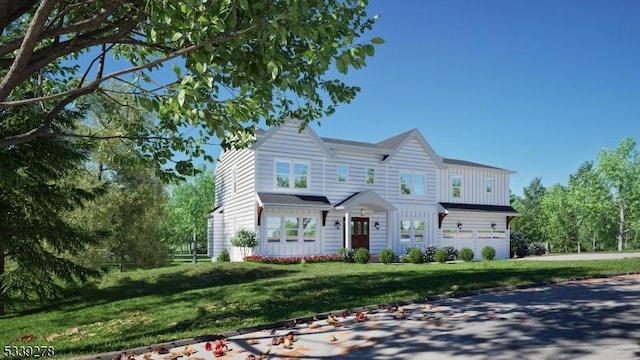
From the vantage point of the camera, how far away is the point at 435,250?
28.1 meters

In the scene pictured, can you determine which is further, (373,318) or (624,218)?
(624,218)

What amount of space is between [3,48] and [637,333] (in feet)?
28.9

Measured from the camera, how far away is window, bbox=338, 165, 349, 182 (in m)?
27.8

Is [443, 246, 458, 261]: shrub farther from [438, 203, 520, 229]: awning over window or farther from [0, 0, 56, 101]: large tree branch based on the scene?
[0, 0, 56, 101]: large tree branch

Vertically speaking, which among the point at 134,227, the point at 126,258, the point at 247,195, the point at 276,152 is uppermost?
the point at 276,152

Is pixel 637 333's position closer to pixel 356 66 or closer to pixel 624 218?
pixel 356 66

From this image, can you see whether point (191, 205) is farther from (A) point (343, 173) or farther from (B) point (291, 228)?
(B) point (291, 228)

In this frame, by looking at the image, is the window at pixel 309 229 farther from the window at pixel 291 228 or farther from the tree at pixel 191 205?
the tree at pixel 191 205

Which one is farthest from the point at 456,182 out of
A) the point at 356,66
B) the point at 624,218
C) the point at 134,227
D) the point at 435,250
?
the point at 624,218

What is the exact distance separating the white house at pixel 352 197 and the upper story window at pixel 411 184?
68mm

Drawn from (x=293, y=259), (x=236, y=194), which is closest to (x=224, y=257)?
(x=236, y=194)

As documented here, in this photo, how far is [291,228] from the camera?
25.5 meters

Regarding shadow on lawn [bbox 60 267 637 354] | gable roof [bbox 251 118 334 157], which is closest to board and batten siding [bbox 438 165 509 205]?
gable roof [bbox 251 118 334 157]

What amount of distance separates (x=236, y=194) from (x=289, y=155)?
15.2 feet
